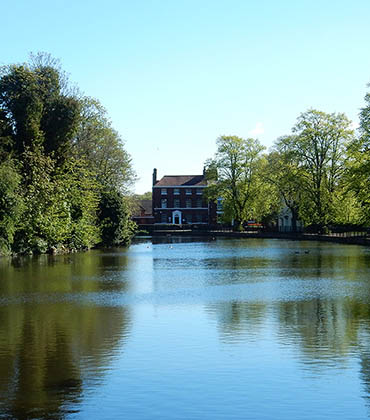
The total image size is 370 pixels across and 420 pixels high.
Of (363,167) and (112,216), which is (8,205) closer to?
(112,216)

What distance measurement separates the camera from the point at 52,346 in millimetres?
15703

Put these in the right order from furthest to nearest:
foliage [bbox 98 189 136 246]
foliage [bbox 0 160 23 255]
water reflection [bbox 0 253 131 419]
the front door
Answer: the front door < foliage [bbox 98 189 136 246] < foliage [bbox 0 160 23 255] < water reflection [bbox 0 253 131 419]

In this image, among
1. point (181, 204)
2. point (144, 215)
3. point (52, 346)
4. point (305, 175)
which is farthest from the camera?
point (144, 215)

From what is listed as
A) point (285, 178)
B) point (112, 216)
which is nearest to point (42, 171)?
point (112, 216)

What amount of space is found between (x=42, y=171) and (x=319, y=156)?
43387mm

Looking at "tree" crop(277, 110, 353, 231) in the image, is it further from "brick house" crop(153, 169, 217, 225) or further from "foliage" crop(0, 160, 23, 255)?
"brick house" crop(153, 169, 217, 225)

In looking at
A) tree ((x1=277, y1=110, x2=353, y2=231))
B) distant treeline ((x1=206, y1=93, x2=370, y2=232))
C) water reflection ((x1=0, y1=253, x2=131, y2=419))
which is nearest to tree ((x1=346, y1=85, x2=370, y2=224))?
distant treeline ((x1=206, y1=93, x2=370, y2=232))

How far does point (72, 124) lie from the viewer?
56250 mm

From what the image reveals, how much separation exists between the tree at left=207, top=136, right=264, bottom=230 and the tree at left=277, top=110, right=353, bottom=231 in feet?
75.7

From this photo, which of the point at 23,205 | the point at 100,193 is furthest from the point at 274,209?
the point at 23,205

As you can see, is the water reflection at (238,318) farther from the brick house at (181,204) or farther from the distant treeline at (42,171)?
the brick house at (181,204)

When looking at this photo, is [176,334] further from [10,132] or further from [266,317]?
[10,132]

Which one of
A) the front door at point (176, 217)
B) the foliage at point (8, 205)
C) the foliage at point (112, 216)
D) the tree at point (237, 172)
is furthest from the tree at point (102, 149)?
the front door at point (176, 217)

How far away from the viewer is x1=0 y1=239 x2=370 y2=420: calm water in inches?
429
